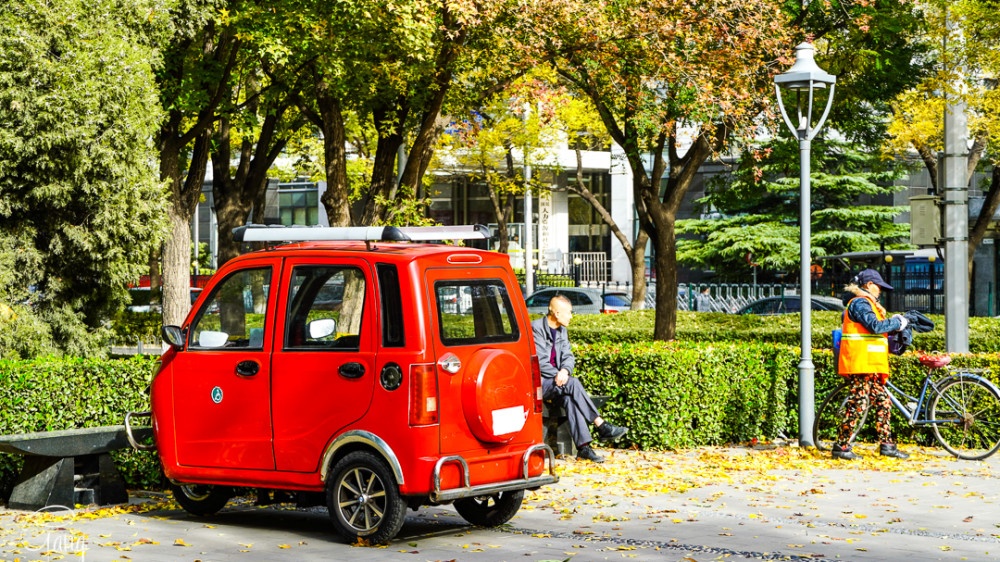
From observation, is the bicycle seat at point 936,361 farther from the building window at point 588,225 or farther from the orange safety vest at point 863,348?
the building window at point 588,225

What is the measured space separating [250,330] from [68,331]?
952 centimetres

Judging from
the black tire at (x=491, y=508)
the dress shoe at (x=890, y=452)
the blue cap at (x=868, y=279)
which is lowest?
the dress shoe at (x=890, y=452)

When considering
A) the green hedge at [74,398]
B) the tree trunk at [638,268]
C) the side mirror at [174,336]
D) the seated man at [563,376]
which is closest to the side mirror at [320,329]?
the side mirror at [174,336]

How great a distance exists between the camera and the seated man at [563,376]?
11727mm

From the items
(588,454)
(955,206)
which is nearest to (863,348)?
(588,454)

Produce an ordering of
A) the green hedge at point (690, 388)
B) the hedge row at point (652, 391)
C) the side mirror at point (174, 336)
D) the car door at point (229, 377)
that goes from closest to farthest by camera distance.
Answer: the car door at point (229, 377) < the side mirror at point (174, 336) < the hedge row at point (652, 391) < the green hedge at point (690, 388)

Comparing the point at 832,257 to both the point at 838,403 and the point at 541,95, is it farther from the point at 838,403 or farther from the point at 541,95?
the point at 838,403

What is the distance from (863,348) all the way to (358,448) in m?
5.64

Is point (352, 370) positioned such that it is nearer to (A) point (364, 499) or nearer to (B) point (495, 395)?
(A) point (364, 499)

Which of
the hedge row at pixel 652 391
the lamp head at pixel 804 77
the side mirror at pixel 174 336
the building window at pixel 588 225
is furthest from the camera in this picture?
the building window at pixel 588 225

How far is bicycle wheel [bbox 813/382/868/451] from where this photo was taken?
1272 centimetres

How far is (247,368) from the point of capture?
8945mm

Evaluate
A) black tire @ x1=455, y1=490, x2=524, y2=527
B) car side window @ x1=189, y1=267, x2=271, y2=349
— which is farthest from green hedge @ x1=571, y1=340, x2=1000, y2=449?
car side window @ x1=189, y1=267, x2=271, y2=349

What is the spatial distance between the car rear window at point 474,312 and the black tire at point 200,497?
2215mm
